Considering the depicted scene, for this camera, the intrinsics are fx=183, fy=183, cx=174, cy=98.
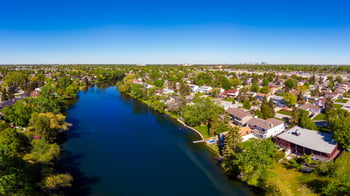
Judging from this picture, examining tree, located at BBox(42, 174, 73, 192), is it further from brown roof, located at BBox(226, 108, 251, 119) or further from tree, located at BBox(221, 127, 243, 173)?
brown roof, located at BBox(226, 108, 251, 119)

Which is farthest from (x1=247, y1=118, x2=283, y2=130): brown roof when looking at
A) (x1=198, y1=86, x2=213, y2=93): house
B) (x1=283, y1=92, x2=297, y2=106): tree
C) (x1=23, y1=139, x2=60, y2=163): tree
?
(x1=198, y1=86, x2=213, y2=93): house

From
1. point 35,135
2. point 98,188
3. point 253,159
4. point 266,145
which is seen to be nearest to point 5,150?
point 98,188

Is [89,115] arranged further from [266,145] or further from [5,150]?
[266,145]

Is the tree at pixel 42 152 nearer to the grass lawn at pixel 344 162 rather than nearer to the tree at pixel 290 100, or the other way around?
the grass lawn at pixel 344 162

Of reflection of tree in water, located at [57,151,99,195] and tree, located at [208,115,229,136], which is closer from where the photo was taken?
reflection of tree in water, located at [57,151,99,195]

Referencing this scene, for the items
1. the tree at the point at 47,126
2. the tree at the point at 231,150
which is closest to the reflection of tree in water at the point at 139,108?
the tree at the point at 47,126

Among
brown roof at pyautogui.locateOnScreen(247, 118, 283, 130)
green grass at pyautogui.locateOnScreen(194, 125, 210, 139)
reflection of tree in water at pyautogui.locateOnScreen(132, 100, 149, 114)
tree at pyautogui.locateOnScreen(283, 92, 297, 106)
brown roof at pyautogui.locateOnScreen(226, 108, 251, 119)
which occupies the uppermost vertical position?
tree at pyautogui.locateOnScreen(283, 92, 297, 106)
